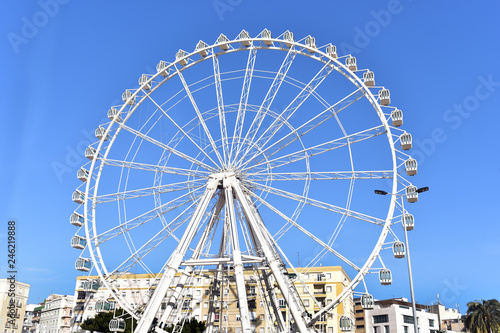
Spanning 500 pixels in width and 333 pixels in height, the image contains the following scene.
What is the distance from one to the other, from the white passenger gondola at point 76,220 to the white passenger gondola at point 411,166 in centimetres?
2723

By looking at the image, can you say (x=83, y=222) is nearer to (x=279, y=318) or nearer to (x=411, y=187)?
(x=279, y=318)

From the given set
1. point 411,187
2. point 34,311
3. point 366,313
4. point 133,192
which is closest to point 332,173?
point 411,187

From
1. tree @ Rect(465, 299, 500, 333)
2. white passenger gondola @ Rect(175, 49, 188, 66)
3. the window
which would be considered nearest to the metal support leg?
white passenger gondola @ Rect(175, 49, 188, 66)

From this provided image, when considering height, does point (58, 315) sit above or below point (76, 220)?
below

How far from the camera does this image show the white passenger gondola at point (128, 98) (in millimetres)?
47438

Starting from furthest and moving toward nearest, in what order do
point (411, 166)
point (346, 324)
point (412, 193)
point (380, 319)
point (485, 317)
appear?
point (380, 319) → point (485, 317) → point (411, 166) → point (412, 193) → point (346, 324)

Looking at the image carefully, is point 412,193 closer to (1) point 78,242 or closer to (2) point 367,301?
(2) point 367,301

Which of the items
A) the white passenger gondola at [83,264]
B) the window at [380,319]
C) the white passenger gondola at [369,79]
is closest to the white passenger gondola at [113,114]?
the white passenger gondola at [83,264]

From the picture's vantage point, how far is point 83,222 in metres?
45.4

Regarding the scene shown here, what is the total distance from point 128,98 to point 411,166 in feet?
83.0

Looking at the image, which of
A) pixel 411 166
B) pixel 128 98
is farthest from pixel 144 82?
pixel 411 166

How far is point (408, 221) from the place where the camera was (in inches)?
1521

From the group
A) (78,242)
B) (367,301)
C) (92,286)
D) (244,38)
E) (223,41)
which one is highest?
(223,41)

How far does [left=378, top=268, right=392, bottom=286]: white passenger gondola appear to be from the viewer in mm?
37422
